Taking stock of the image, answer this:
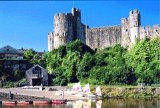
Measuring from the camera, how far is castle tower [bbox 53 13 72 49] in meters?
66.9

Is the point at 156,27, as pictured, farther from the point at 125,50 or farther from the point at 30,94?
the point at 30,94

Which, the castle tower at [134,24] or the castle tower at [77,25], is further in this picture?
the castle tower at [77,25]

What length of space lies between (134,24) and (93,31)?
7.88m

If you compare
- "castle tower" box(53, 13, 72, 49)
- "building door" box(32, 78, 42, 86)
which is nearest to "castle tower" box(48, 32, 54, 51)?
"castle tower" box(53, 13, 72, 49)

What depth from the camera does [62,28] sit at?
66.9m

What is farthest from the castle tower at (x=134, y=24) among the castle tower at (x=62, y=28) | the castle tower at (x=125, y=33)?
the castle tower at (x=62, y=28)

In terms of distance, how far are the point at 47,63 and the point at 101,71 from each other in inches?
459

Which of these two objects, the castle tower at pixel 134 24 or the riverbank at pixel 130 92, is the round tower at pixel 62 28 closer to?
the castle tower at pixel 134 24

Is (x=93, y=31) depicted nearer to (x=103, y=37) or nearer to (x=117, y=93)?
(x=103, y=37)

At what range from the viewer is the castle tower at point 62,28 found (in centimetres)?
6688

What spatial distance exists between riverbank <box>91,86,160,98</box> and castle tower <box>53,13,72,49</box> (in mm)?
17177

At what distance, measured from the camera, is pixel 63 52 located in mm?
63938

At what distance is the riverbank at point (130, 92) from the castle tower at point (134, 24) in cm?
1158

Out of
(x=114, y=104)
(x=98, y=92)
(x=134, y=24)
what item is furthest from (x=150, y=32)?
(x=114, y=104)
